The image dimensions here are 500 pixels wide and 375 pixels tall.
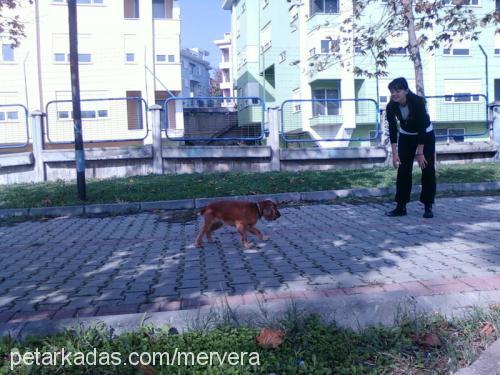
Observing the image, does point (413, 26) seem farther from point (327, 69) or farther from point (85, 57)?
point (85, 57)

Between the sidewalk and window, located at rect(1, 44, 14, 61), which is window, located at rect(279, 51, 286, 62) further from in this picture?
the sidewalk

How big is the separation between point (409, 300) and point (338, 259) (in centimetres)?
166

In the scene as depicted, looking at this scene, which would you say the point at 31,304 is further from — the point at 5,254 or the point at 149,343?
the point at 5,254

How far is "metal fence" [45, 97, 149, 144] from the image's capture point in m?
14.0

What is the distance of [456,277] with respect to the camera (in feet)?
14.9

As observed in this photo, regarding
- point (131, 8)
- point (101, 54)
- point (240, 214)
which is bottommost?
point (240, 214)

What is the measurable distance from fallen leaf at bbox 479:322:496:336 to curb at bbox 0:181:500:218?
6.41 m

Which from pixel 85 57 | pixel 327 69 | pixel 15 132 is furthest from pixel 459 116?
pixel 85 57

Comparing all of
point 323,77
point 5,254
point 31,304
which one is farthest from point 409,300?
point 323,77

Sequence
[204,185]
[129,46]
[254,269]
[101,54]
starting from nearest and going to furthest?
[254,269] → [204,185] → [101,54] → [129,46]

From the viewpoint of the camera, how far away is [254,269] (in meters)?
5.17

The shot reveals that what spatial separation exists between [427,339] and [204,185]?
24.9 feet

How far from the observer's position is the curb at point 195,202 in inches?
364

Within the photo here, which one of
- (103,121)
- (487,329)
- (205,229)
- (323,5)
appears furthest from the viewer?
(323,5)
